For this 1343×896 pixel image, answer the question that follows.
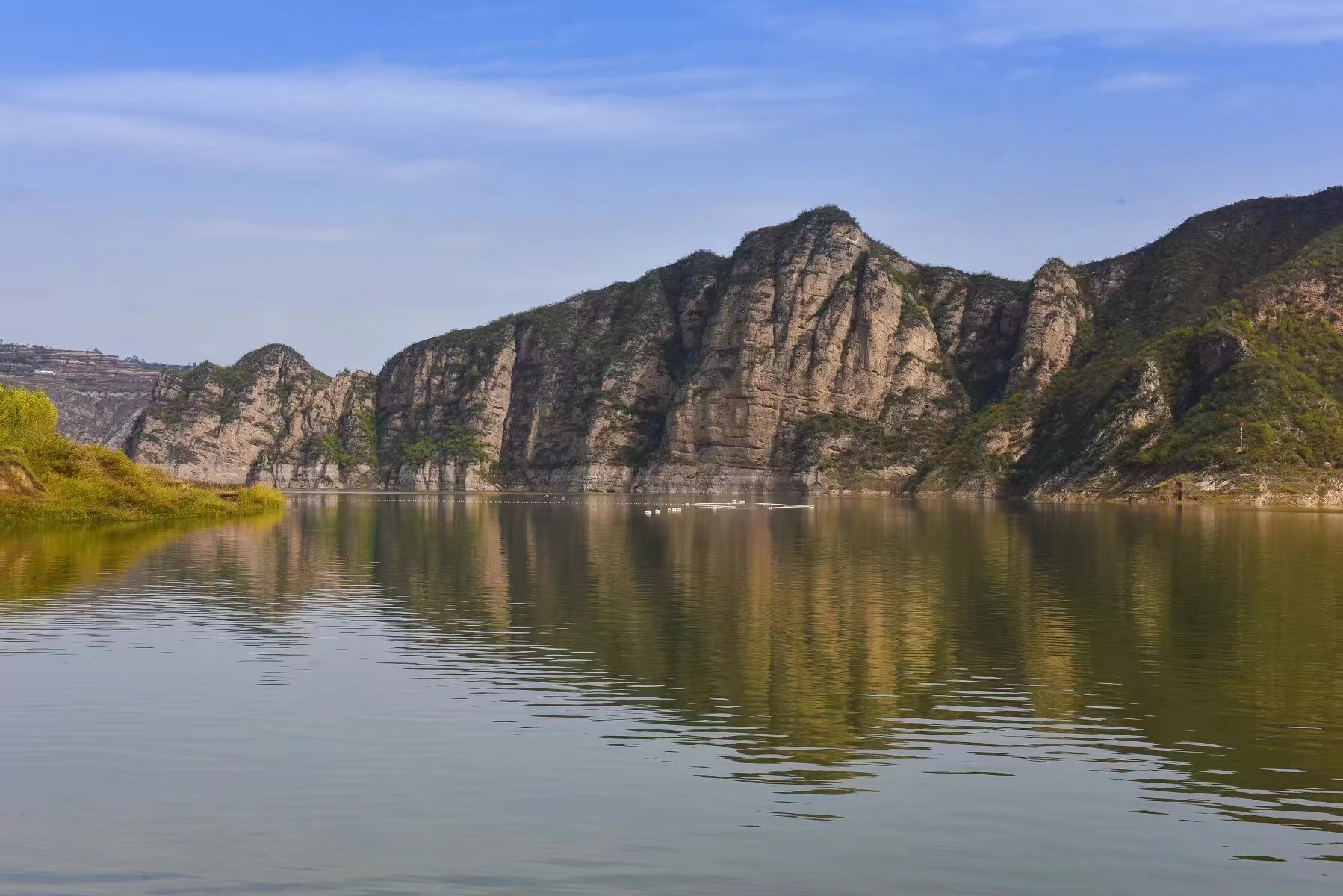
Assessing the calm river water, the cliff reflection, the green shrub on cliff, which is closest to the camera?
the calm river water

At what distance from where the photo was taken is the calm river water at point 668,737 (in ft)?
67.2

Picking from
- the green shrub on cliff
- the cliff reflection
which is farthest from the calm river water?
the green shrub on cliff

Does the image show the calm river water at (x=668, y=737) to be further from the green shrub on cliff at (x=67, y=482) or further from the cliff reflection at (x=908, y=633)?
the green shrub on cliff at (x=67, y=482)

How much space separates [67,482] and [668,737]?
347 ft

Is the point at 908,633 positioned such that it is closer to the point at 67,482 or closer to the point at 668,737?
the point at 668,737

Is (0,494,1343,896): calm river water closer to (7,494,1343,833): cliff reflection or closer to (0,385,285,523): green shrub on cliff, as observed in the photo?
(7,494,1343,833): cliff reflection

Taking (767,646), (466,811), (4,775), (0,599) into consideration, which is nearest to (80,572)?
(0,599)

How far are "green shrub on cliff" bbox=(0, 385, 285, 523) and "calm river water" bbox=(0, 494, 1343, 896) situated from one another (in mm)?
52123

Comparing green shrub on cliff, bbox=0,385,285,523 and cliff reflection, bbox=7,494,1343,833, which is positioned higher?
green shrub on cliff, bbox=0,385,285,523

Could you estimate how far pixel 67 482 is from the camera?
120 meters

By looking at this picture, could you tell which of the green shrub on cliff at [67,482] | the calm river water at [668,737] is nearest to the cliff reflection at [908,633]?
the calm river water at [668,737]

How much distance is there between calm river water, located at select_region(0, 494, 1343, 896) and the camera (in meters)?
20.5

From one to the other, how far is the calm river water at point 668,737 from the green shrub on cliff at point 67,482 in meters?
52.1

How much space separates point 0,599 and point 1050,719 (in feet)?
146
